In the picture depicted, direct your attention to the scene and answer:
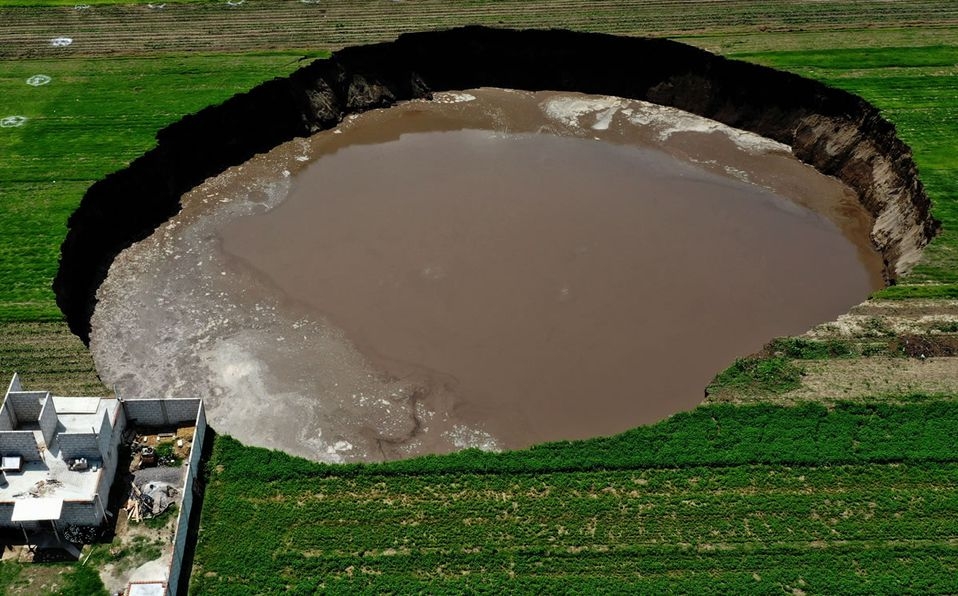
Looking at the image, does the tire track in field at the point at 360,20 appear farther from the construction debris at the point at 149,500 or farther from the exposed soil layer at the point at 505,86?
the construction debris at the point at 149,500

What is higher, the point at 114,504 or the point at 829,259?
the point at 829,259

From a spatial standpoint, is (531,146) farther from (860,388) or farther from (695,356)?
(860,388)

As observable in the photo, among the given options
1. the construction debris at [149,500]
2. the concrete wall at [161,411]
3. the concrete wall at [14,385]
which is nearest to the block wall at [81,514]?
the construction debris at [149,500]

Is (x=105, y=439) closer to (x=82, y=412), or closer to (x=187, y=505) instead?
(x=82, y=412)

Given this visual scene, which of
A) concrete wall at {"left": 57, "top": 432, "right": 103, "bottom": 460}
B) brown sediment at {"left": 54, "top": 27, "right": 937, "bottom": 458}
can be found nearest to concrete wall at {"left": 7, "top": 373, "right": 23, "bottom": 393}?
concrete wall at {"left": 57, "top": 432, "right": 103, "bottom": 460}

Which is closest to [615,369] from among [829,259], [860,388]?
[860,388]

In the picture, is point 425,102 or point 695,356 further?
point 425,102

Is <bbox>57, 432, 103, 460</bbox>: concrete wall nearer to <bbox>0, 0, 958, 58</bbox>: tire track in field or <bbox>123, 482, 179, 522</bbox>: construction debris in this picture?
<bbox>123, 482, 179, 522</bbox>: construction debris

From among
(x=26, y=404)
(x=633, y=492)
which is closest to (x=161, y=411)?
(x=26, y=404)
